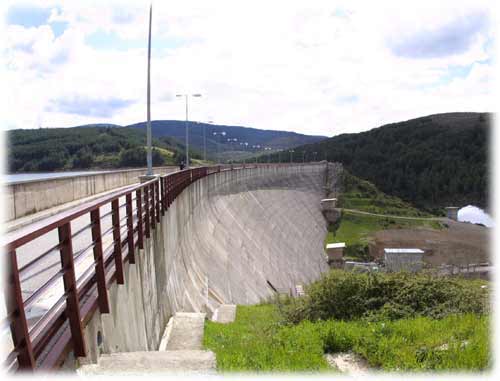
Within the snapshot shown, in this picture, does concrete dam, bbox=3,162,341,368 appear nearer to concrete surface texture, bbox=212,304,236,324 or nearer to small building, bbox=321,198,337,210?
concrete surface texture, bbox=212,304,236,324

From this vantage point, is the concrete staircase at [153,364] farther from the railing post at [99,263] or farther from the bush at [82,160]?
the bush at [82,160]

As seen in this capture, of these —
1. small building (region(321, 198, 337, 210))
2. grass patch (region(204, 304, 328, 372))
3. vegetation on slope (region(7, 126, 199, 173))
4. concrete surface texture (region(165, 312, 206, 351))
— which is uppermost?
vegetation on slope (region(7, 126, 199, 173))

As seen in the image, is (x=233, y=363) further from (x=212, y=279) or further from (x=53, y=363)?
(x=212, y=279)

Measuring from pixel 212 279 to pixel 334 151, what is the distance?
546 ft

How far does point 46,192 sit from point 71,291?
8.55m

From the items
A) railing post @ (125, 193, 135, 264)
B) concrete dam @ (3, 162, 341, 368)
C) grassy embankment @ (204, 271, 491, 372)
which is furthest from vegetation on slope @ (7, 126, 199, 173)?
railing post @ (125, 193, 135, 264)

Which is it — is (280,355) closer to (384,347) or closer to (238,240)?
(384,347)

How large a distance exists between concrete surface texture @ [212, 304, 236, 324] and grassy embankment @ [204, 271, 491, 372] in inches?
66.3

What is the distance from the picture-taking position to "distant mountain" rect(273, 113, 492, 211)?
148000 millimetres

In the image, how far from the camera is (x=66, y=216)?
437cm

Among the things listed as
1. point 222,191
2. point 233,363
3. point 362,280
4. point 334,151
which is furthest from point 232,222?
point 334,151

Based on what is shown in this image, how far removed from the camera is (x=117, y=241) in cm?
699

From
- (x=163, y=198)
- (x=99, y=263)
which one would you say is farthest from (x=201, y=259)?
(x=99, y=263)

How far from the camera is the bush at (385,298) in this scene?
1032cm
